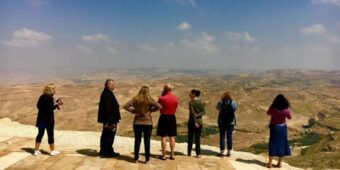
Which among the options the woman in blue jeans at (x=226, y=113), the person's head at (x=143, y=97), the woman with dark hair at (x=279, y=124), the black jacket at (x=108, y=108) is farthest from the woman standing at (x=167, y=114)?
the woman with dark hair at (x=279, y=124)

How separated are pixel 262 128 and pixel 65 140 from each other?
6038 inches

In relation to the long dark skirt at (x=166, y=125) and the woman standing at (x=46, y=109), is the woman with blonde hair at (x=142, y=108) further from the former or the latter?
→ the woman standing at (x=46, y=109)

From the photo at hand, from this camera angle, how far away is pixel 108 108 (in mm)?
13227

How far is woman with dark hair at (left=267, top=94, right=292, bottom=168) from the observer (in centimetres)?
1339

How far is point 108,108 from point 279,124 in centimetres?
554

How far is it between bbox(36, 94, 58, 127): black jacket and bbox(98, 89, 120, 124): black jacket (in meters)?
1.59

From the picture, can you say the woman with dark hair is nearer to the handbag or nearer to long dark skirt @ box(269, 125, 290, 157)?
long dark skirt @ box(269, 125, 290, 157)

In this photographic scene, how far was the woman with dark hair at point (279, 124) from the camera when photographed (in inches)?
527

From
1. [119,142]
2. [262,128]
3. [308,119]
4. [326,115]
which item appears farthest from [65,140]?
[326,115]

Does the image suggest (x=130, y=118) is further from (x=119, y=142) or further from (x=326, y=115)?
(x=119, y=142)

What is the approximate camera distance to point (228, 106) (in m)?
15.0

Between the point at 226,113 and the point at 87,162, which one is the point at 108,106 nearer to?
the point at 87,162

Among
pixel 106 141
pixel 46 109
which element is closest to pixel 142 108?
pixel 106 141

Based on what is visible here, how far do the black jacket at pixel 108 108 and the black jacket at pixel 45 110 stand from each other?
62.5 inches
